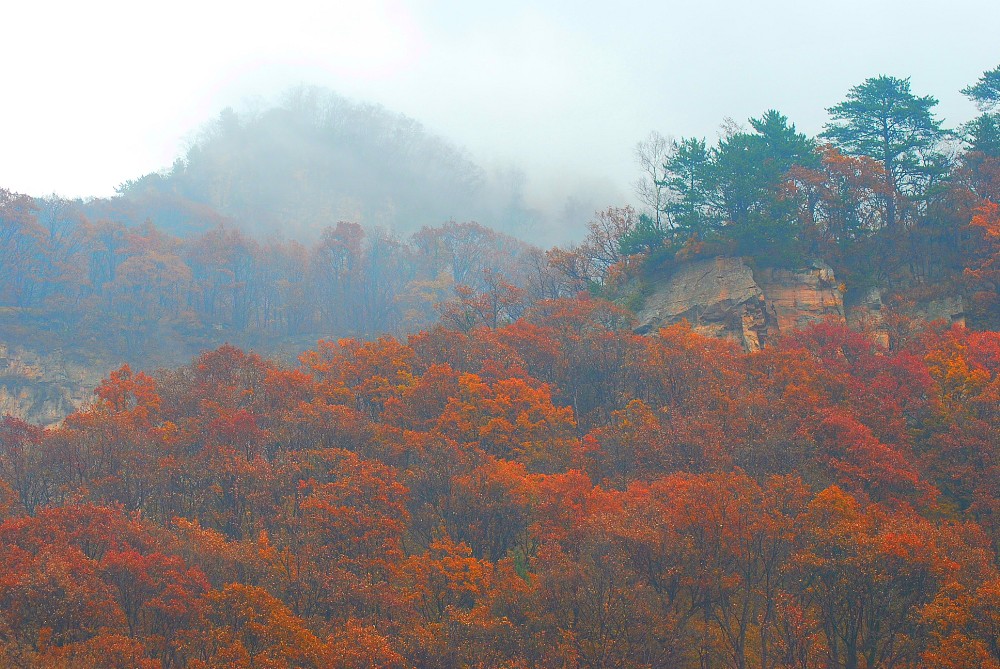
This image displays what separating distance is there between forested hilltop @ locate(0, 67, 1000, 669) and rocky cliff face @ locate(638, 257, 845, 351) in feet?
0.93

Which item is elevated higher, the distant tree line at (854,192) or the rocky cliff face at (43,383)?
the distant tree line at (854,192)

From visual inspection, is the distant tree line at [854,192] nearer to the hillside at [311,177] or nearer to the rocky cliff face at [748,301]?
the rocky cliff face at [748,301]

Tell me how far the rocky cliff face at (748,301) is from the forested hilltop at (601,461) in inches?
11.1

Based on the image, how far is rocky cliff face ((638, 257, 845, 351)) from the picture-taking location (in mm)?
57031

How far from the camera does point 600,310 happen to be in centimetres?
5900

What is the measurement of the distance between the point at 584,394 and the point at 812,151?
1062 inches

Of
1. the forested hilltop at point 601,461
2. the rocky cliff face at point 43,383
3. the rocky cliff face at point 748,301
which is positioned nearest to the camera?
the forested hilltop at point 601,461

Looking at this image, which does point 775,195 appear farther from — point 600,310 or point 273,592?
point 273,592

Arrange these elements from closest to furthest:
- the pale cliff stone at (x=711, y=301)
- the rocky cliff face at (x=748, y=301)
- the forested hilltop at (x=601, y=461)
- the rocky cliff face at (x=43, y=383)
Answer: the forested hilltop at (x=601, y=461), the rocky cliff face at (x=748, y=301), the pale cliff stone at (x=711, y=301), the rocky cliff face at (x=43, y=383)

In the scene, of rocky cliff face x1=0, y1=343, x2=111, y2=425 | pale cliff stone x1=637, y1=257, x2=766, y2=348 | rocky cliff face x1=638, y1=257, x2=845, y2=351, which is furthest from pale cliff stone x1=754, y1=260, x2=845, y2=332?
rocky cliff face x1=0, y1=343, x2=111, y2=425

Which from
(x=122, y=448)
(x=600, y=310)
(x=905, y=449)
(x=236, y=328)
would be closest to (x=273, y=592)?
(x=122, y=448)

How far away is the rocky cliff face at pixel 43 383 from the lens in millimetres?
65438

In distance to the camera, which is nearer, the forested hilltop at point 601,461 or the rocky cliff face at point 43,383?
the forested hilltop at point 601,461

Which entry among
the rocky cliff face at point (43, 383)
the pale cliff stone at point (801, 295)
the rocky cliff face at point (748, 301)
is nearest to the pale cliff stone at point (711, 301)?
the rocky cliff face at point (748, 301)
